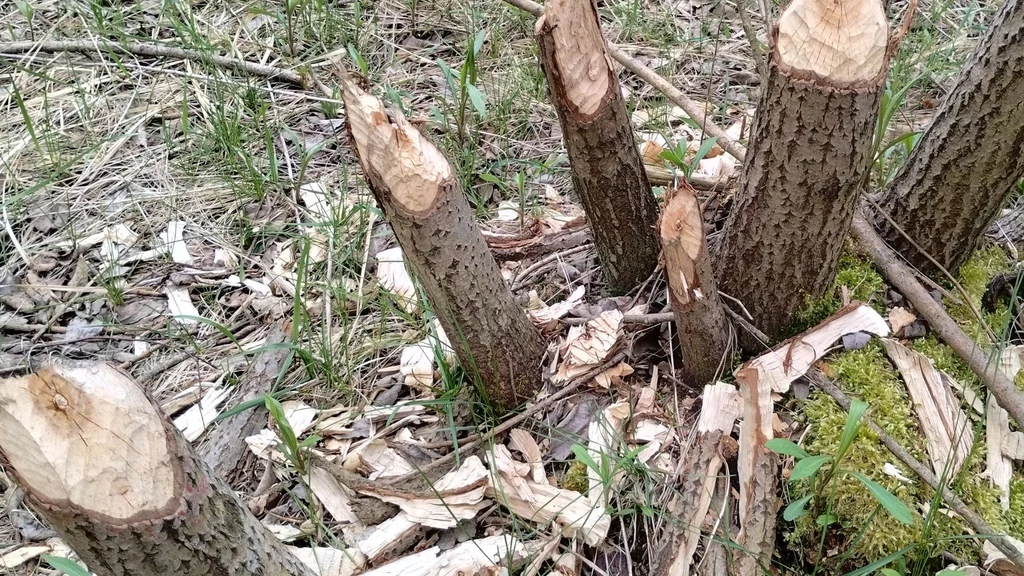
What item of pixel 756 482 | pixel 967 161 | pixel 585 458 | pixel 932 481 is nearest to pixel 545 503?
pixel 585 458

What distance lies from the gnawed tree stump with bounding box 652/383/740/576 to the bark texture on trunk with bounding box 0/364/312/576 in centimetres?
104

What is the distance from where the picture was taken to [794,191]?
5.24 feet

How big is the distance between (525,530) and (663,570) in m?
0.38

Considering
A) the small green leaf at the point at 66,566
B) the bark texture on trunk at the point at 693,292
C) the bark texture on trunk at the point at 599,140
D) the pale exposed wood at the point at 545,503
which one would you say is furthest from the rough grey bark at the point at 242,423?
the bark texture on trunk at the point at 693,292

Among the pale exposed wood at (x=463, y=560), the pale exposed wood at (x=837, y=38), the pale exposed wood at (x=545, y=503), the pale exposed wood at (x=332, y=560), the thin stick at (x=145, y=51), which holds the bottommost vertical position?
the pale exposed wood at (x=332, y=560)

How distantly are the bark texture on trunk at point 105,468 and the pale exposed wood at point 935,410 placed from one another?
66.3 inches

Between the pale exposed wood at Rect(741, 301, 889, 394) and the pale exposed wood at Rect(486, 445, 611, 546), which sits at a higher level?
the pale exposed wood at Rect(741, 301, 889, 394)

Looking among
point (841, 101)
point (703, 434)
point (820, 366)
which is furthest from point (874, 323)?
point (841, 101)

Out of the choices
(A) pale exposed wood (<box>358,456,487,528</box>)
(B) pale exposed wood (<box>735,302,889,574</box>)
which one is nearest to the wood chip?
(A) pale exposed wood (<box>358,456,487,528</box>)

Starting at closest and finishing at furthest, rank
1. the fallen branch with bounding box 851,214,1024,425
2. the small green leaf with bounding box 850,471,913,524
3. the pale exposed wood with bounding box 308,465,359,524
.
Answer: the small green leaf with bounding box 850,471,913,524, the fallen branch with bounding box 851,214,1024,425, the pale exposed wood with bounding box 308,465,359,524

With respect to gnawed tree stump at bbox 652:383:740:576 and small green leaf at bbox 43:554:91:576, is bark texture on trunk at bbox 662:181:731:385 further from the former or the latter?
small green leaf at bbox 43:554:91:576

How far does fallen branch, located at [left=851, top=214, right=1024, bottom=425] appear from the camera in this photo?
5.65ft

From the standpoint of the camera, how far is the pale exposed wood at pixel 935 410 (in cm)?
169

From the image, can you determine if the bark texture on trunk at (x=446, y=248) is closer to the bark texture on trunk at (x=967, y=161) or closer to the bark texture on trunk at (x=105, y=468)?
the bark texture on trunk at (x=105, y=468)
